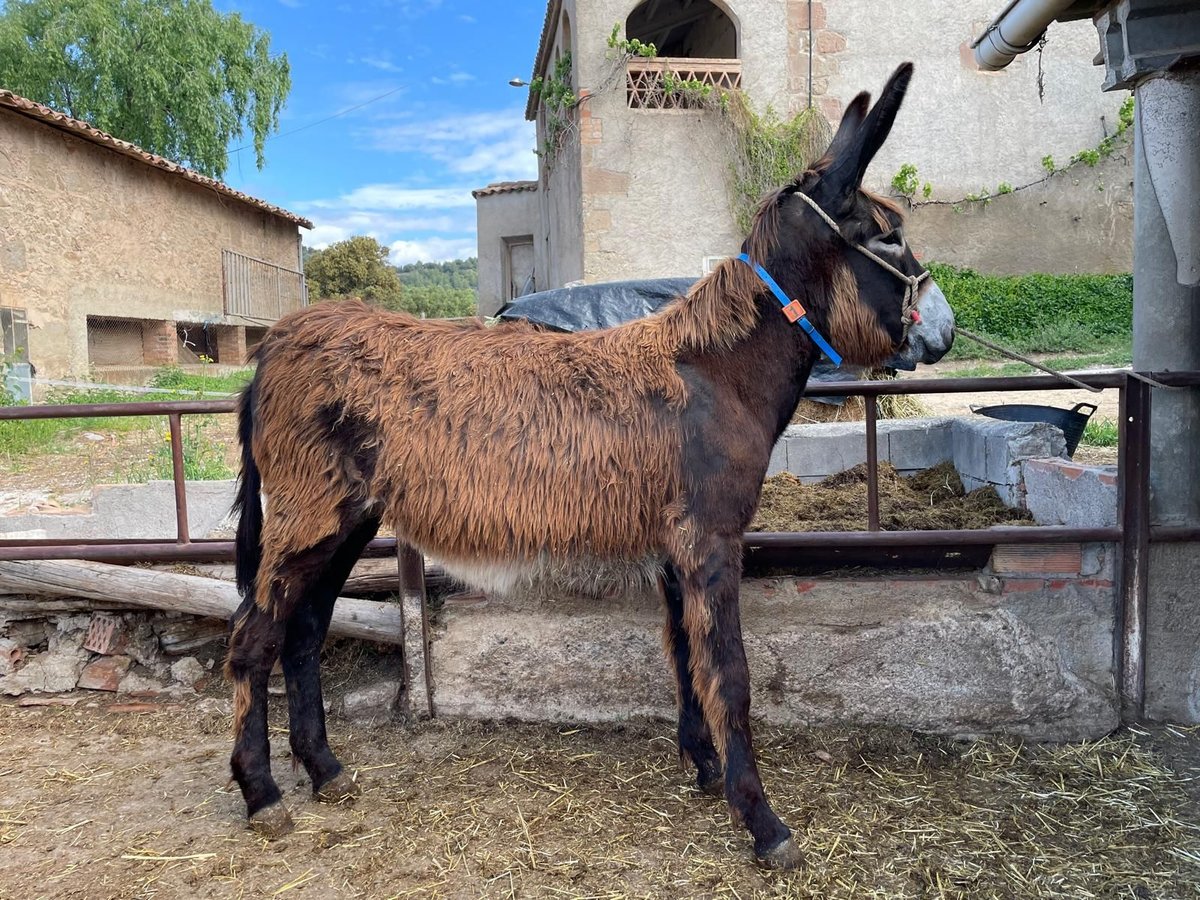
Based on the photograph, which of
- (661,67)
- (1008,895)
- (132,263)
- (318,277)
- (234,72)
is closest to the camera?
(1008,895)

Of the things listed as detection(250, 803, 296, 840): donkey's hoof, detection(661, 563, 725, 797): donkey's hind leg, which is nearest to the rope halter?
detection(661, 563, 725, 797): donkey's hind leg

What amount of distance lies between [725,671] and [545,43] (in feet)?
62.8

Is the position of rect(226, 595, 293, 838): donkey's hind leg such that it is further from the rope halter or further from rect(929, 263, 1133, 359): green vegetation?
rect(929, 263, 1133, 359): green vegetation

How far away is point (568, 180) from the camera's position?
15.6m

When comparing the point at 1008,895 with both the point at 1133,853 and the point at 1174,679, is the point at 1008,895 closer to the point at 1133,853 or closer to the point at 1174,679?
the point at 1133,853

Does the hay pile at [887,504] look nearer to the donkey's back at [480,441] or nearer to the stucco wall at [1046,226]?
the donkey's back at [480,441]

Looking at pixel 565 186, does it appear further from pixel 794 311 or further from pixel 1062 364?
pixel 794 311

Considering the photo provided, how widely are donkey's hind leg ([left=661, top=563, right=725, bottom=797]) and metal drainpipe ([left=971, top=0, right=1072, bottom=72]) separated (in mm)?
2539

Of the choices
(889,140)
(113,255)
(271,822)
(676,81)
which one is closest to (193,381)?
(113,255)

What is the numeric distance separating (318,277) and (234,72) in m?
17.9

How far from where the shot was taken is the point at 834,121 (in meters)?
14.7

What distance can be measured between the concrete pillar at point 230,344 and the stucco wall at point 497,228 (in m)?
8.78

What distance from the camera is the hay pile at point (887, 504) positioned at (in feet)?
13.3

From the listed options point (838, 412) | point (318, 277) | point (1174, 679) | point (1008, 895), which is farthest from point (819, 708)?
point (318, 277)
